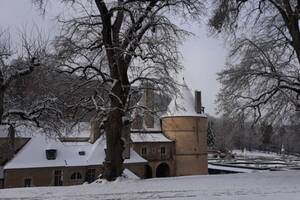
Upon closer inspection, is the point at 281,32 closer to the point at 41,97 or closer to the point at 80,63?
the point at 80,63

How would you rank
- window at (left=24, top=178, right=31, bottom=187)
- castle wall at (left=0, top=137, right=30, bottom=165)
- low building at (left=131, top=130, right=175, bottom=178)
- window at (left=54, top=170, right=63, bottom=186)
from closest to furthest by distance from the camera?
castle wall at (left=0, top=137, right=30, bottom=165) → window at (left=24, top=178, right=31, bottom=187) → window at (left=54, top=170, right=63, bottom=186) → low building at (left=131, top=130, right=175, bottom=178)

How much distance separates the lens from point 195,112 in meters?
55.2

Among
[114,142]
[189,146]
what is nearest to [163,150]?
[189,146]

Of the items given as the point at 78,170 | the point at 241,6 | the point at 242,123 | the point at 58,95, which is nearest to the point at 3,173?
the point at 78,170

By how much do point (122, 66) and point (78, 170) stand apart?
28492mm

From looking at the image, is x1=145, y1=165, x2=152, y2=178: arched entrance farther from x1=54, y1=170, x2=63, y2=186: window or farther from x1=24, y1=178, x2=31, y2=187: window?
x1=24, y1=178, x2=31, y2=187: window

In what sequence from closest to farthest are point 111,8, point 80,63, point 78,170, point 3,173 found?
point 111,8 < point 80,63 < point 3,173 < point 78,170

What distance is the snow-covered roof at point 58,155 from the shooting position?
3916 centimetres

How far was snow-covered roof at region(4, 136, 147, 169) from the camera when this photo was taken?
39.2 metres

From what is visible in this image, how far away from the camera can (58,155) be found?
4141cm

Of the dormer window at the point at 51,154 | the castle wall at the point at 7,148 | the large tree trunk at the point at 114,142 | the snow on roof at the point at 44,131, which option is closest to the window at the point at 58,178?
the dormer window at the point at 51,154

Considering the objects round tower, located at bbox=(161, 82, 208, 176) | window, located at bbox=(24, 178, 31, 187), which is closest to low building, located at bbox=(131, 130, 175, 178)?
round tower, located at bbox=(161, 82, 208, 176)

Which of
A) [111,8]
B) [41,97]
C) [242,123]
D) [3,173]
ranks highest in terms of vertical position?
[111,8]

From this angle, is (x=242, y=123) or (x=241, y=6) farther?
(x=242, y=123)
